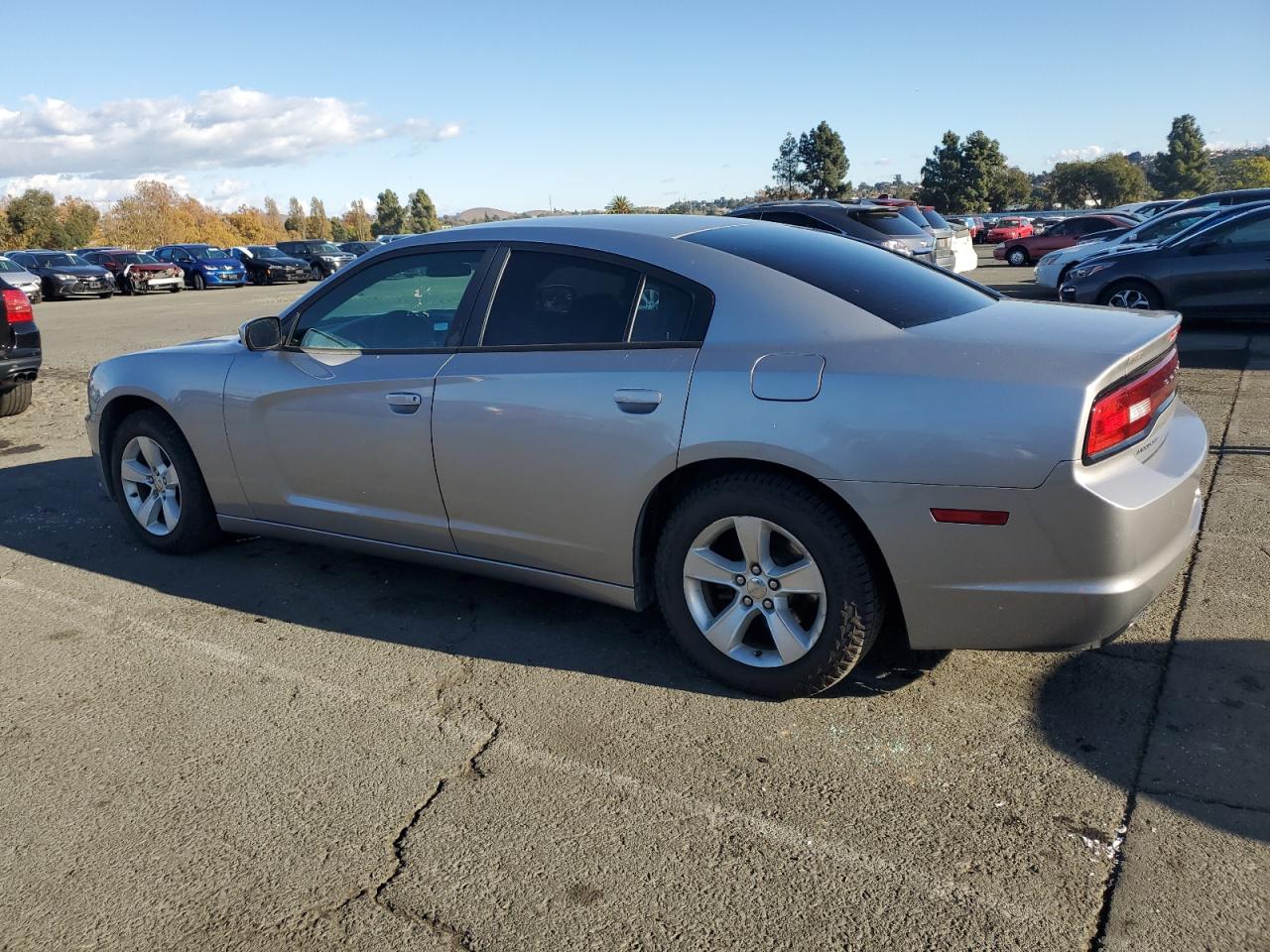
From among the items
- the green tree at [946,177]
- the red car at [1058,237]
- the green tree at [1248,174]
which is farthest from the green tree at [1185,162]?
the red car at [1058,237]

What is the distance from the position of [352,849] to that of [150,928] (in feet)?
1.63

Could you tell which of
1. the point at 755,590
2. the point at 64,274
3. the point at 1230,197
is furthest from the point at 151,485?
the point at 64,274

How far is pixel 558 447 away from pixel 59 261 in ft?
112

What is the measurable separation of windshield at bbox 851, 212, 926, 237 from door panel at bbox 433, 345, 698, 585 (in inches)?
427

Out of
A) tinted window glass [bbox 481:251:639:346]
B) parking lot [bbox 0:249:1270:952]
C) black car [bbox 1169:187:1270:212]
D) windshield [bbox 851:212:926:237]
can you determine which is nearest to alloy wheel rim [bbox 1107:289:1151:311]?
windshield [bbox 851:212:926:237]

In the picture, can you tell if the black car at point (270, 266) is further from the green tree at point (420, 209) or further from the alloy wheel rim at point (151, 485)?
the green tree at point (420, 209)

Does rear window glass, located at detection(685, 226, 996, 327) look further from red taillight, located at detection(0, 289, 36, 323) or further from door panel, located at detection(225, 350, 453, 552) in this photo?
red taillight, located at detection(0, 289, 36, 323)

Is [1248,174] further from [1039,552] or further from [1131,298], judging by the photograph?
[1039,552]

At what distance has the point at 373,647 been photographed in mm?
3959

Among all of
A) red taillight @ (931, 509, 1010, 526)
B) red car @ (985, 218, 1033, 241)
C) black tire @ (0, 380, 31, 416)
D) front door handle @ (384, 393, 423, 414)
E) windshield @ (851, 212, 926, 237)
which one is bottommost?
red car @ (985, 218, 1033, 241)

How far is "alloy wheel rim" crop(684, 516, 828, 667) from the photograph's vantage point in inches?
128

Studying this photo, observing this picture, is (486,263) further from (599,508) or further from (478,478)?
(599,508)

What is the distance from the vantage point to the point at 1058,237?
26.0 metres

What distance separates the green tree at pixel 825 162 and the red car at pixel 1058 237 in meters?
58.4
